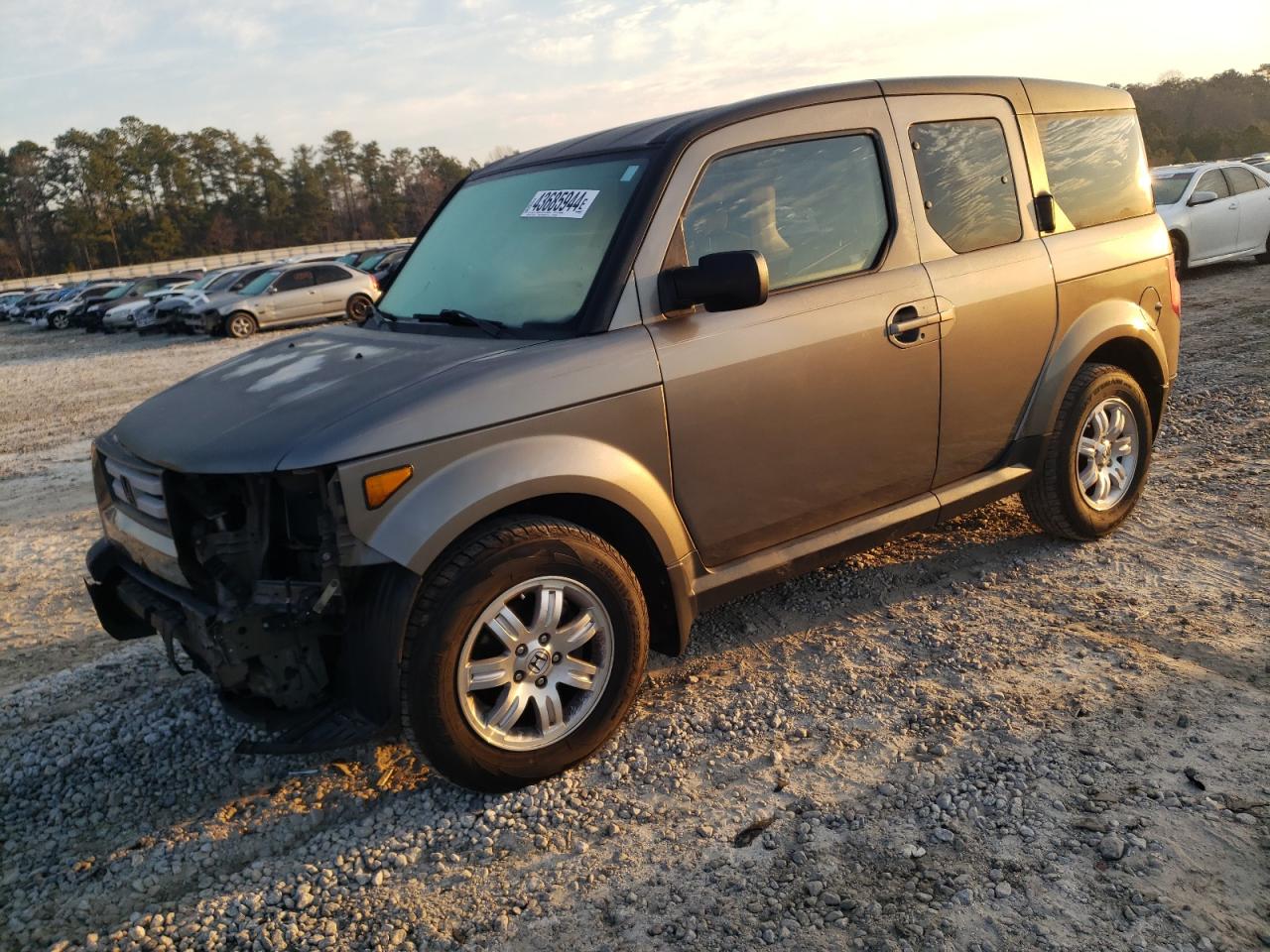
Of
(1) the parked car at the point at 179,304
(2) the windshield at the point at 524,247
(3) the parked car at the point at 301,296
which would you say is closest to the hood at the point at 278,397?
(2) the windshield at the point at 524,247

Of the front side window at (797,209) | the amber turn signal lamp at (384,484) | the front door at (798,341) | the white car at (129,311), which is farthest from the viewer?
the white car at (129,311)

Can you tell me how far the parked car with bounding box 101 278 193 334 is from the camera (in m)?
26.2

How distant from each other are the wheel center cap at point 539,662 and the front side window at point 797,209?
148 cm

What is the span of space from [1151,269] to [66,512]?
737cm

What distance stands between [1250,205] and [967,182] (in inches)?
517

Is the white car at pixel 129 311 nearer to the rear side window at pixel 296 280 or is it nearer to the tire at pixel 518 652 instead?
the rear side window at pixel 296 280

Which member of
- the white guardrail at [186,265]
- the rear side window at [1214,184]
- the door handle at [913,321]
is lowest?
the door handle at [913,321]

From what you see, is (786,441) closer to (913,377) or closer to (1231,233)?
(913,377)

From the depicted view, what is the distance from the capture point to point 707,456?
3594 mm

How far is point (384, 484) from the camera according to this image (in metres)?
2.96

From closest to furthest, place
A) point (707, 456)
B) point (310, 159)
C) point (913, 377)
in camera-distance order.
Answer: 1. point (707, 456)
2. point (913, 377)
3. point (310, 159)

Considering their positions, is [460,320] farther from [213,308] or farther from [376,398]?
[213,308]

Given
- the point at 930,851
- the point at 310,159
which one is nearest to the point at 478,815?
the point at 930,851

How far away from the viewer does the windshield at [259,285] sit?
23.1 metres
